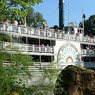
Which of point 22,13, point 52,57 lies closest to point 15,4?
point 22,13

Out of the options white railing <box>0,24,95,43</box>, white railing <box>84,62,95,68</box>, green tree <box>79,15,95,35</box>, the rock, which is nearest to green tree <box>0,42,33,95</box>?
the rock

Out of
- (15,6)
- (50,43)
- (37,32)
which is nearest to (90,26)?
(50,43)

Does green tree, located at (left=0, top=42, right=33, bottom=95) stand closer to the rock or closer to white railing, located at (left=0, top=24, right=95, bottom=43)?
the rock

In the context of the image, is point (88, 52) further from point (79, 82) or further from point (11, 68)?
point (11, 68)


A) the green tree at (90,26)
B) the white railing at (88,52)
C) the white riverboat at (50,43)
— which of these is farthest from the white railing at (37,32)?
the green tree at (90,26)

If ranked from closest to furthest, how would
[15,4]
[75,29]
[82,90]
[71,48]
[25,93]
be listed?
[25,93], [82,90], [15,4], [71,48], [75,29]

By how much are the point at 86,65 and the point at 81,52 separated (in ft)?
5.32

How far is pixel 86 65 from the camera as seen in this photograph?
2372 cm

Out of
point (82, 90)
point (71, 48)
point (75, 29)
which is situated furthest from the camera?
point (75, 29)

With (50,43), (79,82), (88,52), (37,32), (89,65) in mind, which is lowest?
(89,65)

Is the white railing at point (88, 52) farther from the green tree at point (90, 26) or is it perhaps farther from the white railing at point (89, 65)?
the green tree at point (90, 26)

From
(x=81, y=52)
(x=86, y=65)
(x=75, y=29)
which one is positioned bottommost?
(x=86, y=65)

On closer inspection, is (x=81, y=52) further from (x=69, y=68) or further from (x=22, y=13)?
(x=69, y=68)

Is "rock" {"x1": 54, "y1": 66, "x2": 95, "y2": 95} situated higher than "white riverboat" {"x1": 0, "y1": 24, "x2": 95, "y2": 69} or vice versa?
"white riverboat" {"x1": 0, "y1": 24, "x2": 95, "y2": 69}
